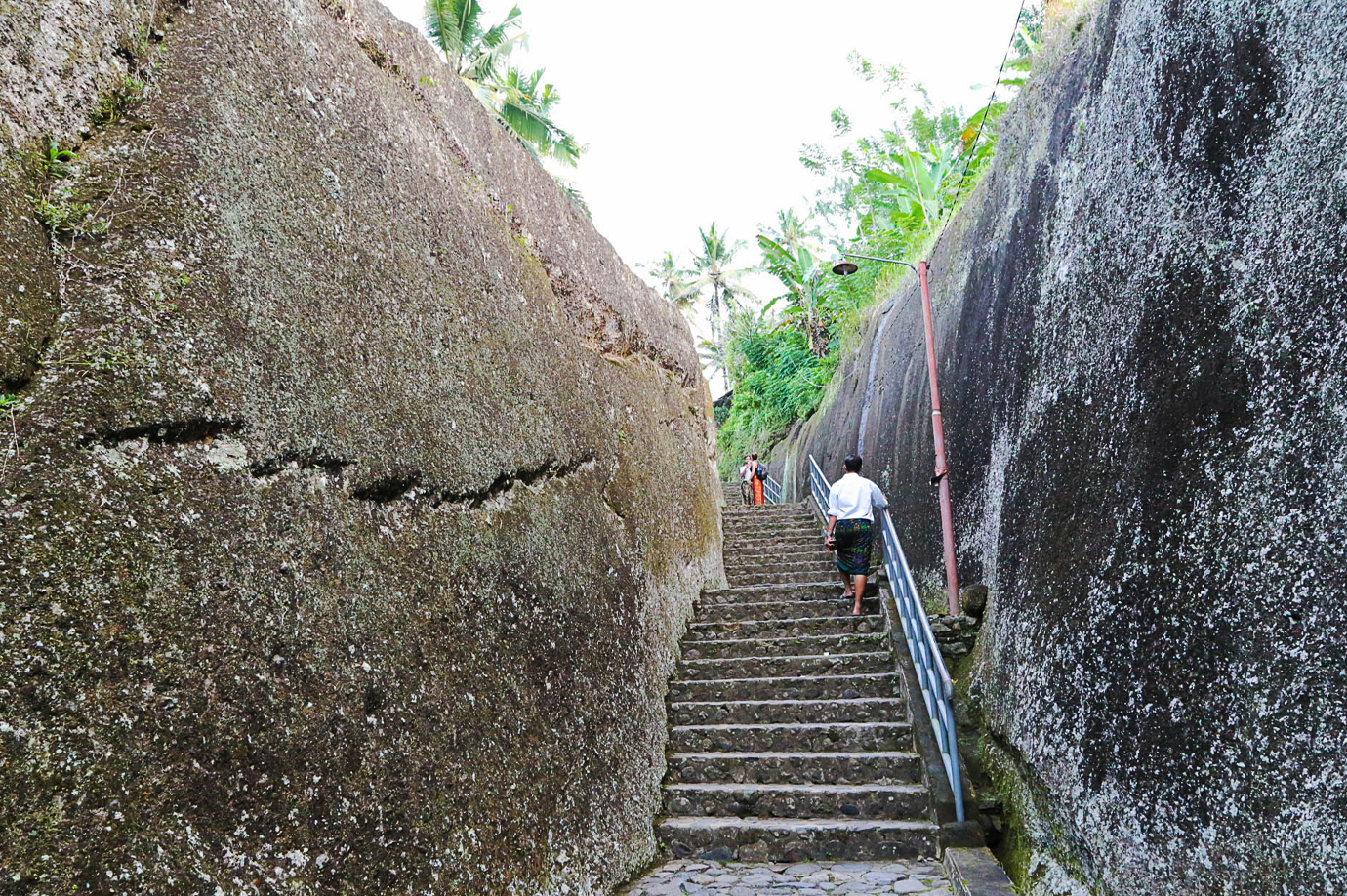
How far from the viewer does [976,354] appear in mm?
7148

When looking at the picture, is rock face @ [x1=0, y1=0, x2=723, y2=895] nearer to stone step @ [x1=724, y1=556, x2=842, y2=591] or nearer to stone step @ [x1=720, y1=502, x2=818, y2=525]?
stone step @ [x1=724, y1=556, x2=842, y2=591]

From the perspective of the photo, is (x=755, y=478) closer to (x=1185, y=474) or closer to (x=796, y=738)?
(x=796, y=738)

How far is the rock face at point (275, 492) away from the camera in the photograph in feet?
6.23

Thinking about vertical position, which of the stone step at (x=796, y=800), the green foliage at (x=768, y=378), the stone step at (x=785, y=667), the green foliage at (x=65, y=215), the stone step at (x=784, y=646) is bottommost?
the stone step at (x=796, y=800)

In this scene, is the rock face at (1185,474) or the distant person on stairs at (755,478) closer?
the rock face at (1185,474)

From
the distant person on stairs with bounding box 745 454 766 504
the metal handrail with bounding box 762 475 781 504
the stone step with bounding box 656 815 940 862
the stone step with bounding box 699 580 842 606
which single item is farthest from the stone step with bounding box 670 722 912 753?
the metal handrail with bounding box 762 475 781 504

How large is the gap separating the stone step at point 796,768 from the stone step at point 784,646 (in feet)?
4.04


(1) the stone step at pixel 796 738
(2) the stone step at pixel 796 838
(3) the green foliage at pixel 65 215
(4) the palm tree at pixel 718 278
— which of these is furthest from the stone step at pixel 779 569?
(4) the palm tree at pixel 718 278

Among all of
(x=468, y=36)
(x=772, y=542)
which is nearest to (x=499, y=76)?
(x=468, y=36)

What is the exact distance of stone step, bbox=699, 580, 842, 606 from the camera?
7.66m

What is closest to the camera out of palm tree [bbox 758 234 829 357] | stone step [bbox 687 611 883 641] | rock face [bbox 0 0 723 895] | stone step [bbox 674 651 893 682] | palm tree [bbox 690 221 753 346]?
rock face [bbox 0 0 723 895]

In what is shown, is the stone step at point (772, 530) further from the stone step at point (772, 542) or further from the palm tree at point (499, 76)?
the palm tree at point (499, 76)

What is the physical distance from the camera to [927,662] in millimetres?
5070

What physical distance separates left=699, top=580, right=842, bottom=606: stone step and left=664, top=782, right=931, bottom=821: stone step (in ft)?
8.31
